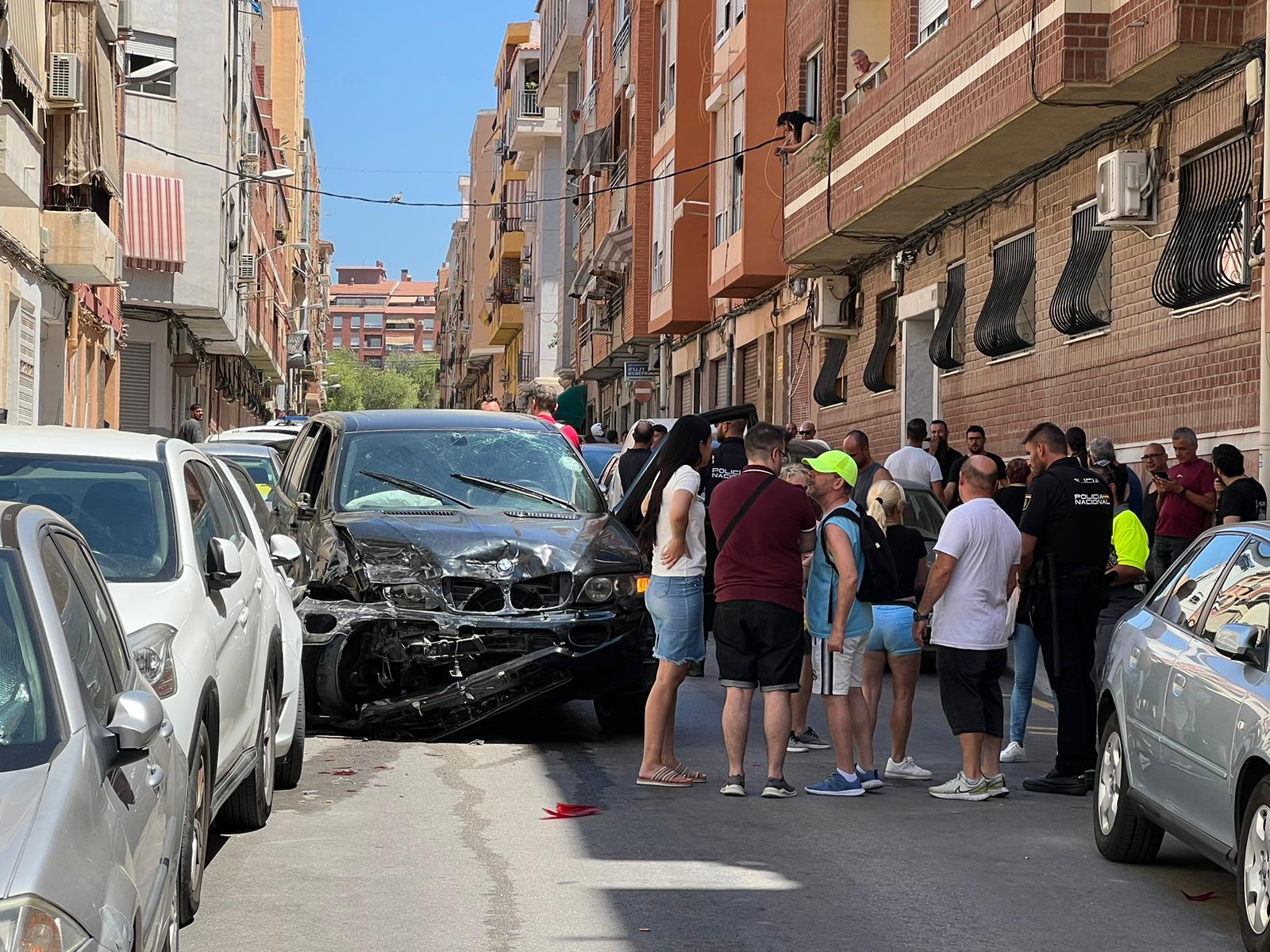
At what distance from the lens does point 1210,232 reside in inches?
582

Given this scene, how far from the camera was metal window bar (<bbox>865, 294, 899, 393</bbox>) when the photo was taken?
24.5 meters

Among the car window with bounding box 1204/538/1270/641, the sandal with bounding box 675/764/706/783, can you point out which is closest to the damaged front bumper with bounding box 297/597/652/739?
the sandal with bounding box 675/764/706/783

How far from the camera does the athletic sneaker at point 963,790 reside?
356 inches

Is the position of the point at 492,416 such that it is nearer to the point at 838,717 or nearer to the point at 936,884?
the point at 838,717

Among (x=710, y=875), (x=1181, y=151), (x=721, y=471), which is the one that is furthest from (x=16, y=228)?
(x=710, y=875)

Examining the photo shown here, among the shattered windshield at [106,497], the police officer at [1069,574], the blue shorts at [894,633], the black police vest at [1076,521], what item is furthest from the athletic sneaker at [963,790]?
the shattered windshield at [106,497]

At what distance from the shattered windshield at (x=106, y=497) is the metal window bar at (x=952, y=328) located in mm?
15505

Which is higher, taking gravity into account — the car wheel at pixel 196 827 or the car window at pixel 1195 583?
the car window at pixel 1195 583

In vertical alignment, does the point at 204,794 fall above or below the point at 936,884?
above

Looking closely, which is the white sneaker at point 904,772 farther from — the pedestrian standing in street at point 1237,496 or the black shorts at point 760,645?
the pedestrian standing in street at point 1237,496

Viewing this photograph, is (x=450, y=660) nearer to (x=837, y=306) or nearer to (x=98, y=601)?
(x=98, y=601)

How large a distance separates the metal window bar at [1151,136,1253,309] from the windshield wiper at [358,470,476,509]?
652 cm

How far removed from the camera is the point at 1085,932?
6.33 m

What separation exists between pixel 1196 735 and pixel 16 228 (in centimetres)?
2311
